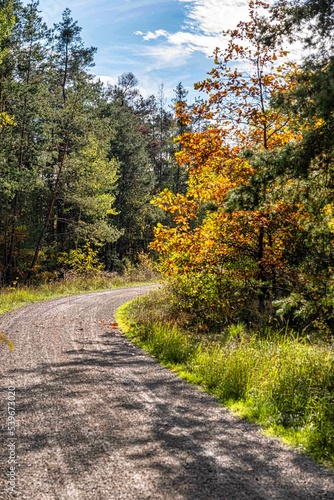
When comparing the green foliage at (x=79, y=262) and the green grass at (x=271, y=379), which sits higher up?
the green foliage at (x=79, y=262)

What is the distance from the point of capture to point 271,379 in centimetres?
633

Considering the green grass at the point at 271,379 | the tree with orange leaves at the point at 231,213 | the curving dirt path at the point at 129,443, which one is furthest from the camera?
the tree with orange leaves at the point at 231,213

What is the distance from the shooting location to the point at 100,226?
90.6 feet

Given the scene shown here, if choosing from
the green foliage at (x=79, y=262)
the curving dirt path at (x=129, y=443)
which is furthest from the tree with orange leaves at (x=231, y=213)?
the green foliage at (x=79, y=262)

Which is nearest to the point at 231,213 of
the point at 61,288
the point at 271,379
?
the point at 271,379

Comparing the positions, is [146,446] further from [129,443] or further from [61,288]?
[61,288]

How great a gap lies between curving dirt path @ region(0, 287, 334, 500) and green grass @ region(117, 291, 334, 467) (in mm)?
283

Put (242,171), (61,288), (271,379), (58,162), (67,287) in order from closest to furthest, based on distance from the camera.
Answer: (271,379), (242,171), (61,288), (67,287), (58,162)

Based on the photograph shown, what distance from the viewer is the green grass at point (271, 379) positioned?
5133 mm

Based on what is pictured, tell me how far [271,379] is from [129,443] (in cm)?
257

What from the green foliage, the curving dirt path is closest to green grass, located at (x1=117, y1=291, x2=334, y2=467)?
the curving dirt path

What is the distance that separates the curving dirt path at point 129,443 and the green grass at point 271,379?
Result: 11.1 inches

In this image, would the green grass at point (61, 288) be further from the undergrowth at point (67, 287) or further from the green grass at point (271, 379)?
the green grass at point (271, 379)

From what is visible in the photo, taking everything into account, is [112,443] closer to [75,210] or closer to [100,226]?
[100,226]
